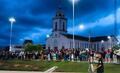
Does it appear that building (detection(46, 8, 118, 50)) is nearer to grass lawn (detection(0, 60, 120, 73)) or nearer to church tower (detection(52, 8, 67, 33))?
church tower (detection(52, 8, 67, 33))

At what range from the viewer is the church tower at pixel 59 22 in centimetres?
15425

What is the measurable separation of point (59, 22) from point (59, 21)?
0.54 metres

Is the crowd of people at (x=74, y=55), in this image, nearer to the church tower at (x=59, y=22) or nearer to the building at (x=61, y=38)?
the church tower at (x=59, y=22)

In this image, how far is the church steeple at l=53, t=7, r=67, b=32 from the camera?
15400 centimetres

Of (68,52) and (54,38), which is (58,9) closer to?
(54,38)

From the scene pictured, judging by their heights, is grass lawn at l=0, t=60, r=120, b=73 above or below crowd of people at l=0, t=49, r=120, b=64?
below

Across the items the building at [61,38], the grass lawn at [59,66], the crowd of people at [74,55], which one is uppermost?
the building at [61,38]

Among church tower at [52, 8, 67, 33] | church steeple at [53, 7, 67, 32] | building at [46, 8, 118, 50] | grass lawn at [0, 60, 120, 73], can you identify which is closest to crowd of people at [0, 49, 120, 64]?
grass lawn at [0, 60, 120, 73]

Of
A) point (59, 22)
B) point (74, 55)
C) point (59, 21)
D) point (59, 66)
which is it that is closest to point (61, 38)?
point (59, 22)

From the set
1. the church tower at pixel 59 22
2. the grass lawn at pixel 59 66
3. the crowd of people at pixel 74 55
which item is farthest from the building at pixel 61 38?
the grass lawn at pixel 59 66

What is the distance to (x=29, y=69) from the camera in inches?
1483

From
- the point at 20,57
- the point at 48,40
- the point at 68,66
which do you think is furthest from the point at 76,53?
the point at 48,40

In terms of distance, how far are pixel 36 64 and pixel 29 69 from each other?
2581 millimetres

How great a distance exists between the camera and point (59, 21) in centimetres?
15438
